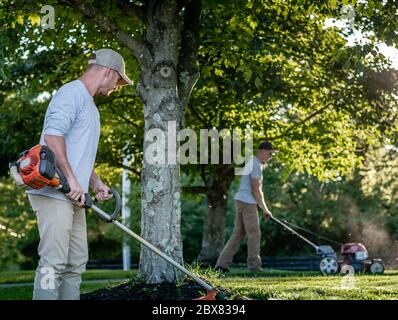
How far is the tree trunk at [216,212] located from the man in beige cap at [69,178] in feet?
39.1

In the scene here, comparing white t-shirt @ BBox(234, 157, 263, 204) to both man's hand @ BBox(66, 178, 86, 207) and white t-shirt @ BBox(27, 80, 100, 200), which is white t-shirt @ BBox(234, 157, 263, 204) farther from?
man's hand @ BBox(66, 178, 86, 207)

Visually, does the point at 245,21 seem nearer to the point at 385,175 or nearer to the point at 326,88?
the point at 326,88

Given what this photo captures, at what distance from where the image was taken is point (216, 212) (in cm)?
1864

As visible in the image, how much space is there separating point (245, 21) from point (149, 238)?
5034mm

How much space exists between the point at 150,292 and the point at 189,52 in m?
3.24

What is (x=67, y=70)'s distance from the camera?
16.6 metres

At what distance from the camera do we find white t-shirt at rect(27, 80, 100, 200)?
585cm

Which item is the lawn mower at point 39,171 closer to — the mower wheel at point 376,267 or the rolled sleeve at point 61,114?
the rolled sleeve at point 61,114

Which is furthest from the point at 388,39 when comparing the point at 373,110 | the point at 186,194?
the point at 186,194

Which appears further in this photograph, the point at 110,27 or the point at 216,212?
the point at 216,212

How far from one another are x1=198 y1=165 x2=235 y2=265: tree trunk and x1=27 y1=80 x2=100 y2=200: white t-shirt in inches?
479

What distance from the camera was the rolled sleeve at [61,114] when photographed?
583cm

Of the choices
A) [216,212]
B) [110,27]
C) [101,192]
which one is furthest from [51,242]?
[216,212]

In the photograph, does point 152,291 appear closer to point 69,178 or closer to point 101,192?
point 101,192
